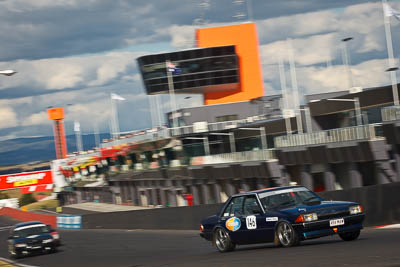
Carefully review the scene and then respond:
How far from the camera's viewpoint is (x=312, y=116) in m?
57.5

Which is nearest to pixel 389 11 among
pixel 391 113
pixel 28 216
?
pixel 391 113

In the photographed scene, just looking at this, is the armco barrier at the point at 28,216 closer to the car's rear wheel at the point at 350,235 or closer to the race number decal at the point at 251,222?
the race number decal at the point at 251,222

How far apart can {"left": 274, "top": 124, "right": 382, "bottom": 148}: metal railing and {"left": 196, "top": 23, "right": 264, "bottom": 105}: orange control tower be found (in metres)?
39.5

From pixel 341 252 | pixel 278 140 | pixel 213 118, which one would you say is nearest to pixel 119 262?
pixel 341 252

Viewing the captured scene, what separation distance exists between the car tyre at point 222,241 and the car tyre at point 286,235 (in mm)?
1840

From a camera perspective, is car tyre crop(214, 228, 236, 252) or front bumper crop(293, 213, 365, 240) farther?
car tyre crop(214, 228, 236, 252)

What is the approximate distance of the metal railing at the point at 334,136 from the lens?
3566 cm

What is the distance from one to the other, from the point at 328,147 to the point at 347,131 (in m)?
1.57

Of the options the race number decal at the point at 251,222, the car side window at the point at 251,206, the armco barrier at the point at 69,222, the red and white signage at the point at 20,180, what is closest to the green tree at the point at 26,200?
the red and white signage at the point at 20,180

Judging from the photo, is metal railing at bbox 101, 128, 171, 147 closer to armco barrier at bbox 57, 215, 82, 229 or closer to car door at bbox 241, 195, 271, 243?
armco barrier at bbox 57, 215, 82, 229

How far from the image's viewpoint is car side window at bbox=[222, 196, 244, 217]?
15.7 meters

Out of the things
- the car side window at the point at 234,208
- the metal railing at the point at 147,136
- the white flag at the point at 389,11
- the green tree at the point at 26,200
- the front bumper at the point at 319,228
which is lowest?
the green tree at the point at 26,200

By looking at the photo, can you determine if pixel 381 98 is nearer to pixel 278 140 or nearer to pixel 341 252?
pixel 278 140

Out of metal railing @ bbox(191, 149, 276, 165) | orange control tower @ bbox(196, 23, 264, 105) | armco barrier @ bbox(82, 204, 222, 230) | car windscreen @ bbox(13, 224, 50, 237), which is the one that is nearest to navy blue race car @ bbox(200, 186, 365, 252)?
car windscreen @ bbox(13, 224, 50, 237)
